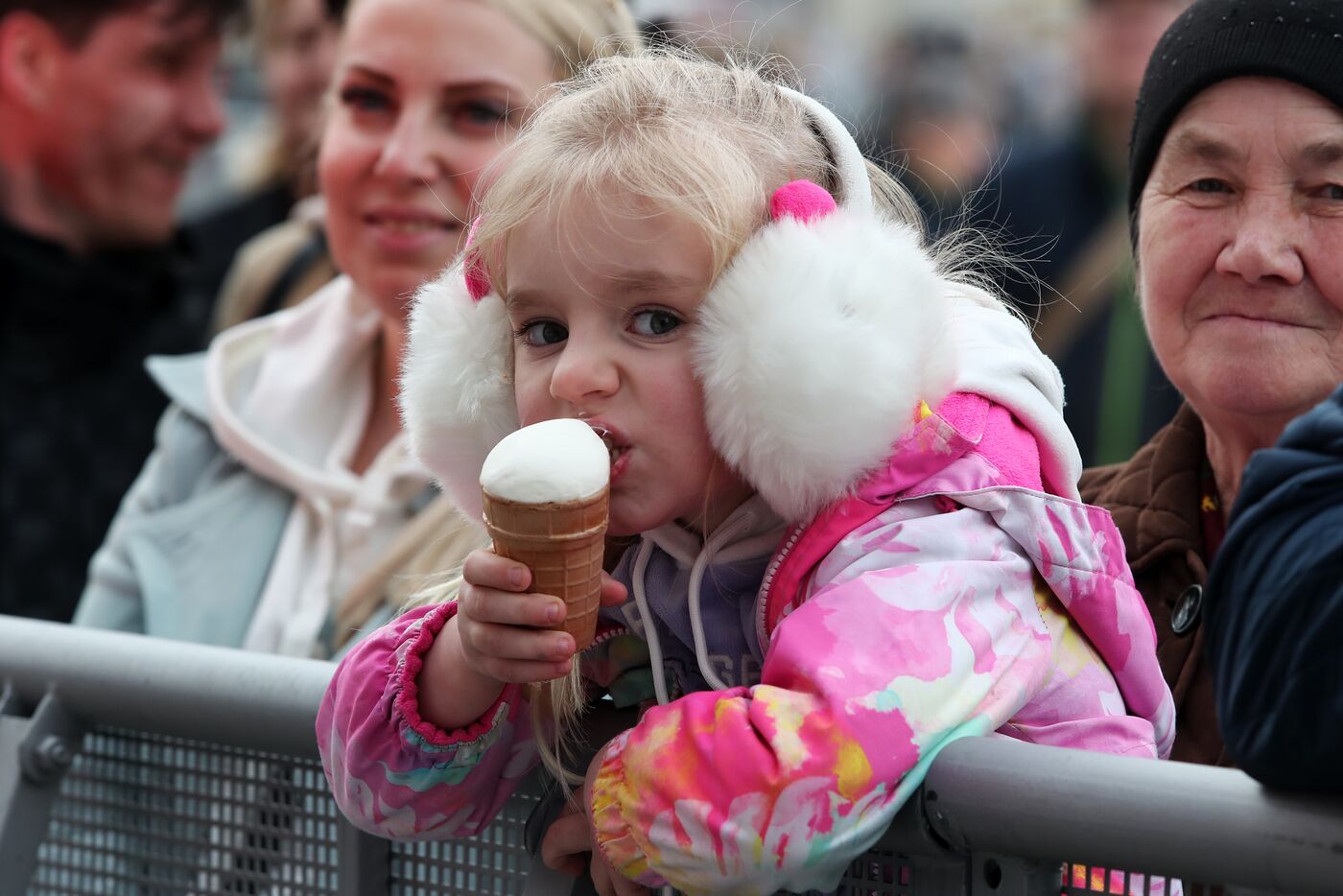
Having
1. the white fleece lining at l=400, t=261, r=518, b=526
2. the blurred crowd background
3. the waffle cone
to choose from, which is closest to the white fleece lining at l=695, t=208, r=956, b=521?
the waffle cone

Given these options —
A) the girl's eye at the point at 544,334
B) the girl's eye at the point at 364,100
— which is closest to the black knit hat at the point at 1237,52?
the girl's eye at the point at 544,334

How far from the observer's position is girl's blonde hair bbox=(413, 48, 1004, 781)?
1729 mm

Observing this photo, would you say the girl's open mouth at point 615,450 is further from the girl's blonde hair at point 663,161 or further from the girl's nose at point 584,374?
the girl's blonde hair at point 663,161

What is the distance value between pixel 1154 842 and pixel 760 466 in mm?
534

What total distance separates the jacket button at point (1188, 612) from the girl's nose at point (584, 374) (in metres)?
1.03

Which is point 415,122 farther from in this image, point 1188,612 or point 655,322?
point 1188,612

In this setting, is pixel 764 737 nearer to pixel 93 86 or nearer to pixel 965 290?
pixel 965 290

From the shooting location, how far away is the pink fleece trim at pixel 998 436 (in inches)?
68.1

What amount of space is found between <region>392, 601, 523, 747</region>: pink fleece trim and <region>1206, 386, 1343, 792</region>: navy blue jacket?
0.77 m

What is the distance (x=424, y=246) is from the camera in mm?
3104

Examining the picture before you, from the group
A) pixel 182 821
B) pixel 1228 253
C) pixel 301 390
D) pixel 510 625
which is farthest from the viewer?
pixel 301 390

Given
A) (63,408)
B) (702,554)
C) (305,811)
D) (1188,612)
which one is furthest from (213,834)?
(63,408)

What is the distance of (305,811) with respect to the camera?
6.67 feet

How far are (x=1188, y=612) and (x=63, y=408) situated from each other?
3.04 metres
